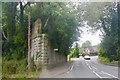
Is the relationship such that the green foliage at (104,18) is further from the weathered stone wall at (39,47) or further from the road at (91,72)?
the weathered stone wall at (39,47)

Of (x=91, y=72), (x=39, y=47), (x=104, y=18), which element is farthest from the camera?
(x=104, y=18)

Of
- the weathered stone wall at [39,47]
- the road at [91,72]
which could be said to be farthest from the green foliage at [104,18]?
the weathered stone wall at [39,47]

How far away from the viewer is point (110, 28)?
127 ft

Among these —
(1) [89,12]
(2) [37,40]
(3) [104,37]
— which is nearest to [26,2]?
(2) [37,40]

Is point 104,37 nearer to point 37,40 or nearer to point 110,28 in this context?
point 110,28

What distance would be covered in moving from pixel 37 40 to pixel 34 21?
3.01m

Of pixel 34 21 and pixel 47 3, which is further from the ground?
pixel 47 3

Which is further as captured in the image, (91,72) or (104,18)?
(104,18)

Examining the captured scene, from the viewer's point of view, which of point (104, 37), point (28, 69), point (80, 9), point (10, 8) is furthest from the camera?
point (104, 37)

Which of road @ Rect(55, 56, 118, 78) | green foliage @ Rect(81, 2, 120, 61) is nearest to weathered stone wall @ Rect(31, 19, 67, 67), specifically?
road @ Rect(55, 56, 118, 78)

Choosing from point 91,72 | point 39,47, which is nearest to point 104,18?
point 91,72

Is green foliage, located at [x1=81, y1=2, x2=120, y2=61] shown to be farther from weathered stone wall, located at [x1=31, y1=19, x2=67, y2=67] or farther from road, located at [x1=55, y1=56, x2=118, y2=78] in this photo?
weathered stone wall, located at [x1=31, y1=19, x2=67, y2=67]

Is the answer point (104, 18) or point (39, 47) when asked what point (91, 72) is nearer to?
point (39, 47)

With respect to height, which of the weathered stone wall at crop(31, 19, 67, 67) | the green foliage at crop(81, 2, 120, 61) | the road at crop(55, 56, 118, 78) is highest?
the green foliage at crop(81, 2, 120, 61)
